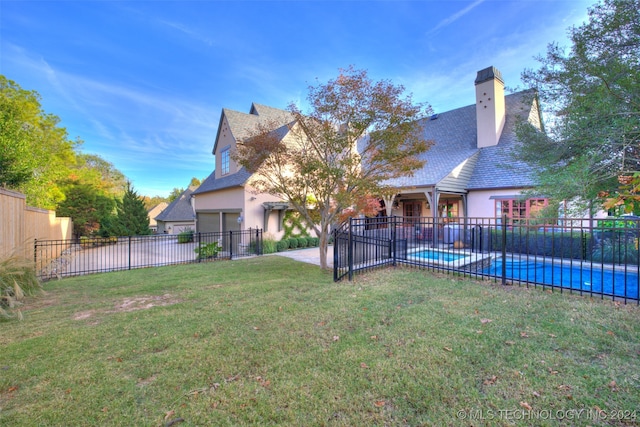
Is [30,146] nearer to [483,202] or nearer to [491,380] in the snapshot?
[491,380]

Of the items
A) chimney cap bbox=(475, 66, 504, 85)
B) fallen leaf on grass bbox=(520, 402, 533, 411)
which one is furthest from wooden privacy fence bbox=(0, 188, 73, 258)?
chimney cap bbox=(475, 66, 504, 85)

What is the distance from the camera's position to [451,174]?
46.3 ft

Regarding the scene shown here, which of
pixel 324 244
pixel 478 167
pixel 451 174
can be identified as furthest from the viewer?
pixel 478 167

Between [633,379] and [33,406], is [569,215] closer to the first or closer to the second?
[633,379]

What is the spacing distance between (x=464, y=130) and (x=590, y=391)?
18082 millimetres

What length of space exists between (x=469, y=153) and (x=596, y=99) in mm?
9912

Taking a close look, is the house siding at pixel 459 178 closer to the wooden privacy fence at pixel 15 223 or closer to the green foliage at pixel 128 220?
the wooden privacy fence at pixel 15 223

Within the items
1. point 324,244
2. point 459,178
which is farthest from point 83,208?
point 459,178

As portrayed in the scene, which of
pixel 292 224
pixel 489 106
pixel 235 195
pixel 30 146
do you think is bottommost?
pixel 292 224

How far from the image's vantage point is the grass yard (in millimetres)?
2367

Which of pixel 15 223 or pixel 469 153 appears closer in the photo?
pixel 15 223

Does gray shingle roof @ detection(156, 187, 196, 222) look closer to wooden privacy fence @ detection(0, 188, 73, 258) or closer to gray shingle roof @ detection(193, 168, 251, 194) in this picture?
gray shingle roof @ detection(193, 168, 251, 194)

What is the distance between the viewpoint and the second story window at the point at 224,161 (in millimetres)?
17184

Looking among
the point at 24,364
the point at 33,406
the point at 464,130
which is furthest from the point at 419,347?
the point at 464,130
